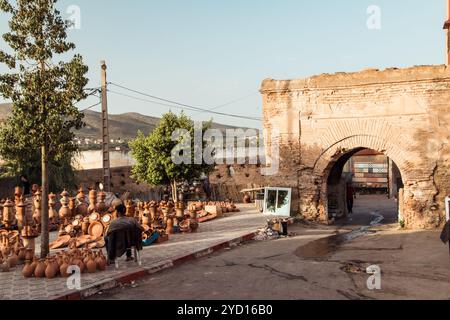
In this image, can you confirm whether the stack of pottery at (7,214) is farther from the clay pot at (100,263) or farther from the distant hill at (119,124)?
the distant hill at (119,124)

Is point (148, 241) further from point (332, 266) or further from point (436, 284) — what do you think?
point (436, 284)

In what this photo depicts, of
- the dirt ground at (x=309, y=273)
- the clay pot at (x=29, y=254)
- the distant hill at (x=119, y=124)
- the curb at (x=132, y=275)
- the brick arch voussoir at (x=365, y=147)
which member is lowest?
the dirt ground at (x=309, y=273)

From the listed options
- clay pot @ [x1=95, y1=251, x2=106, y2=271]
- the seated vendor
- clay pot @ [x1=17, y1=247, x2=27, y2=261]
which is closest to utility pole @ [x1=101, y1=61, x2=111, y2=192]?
clay pot @ [x1=17, y1=247, x2=27, y2=261]

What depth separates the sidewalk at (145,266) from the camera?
23.0 feet

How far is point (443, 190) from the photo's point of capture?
47.7ft

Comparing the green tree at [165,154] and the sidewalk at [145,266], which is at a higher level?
the green tree at [165,154]

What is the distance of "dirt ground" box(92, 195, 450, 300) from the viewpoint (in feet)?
23.1

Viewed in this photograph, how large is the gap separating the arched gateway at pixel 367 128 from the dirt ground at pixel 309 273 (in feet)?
8.38

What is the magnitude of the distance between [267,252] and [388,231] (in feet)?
18.7

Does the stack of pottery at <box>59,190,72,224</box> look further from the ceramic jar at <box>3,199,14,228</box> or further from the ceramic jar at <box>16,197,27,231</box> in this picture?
the ceramic jar at <box>16,197,27,231</box>

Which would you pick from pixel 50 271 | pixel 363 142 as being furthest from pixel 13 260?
pixel 363 142

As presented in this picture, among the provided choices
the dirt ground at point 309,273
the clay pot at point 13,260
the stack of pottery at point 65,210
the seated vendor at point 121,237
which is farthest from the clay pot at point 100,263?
the stack of pottery at point 65,210
